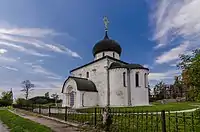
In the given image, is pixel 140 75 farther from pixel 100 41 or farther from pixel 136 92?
pixel 100 41

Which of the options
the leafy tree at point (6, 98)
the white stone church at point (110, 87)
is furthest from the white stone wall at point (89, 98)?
the leafy tree at point (6, 98)

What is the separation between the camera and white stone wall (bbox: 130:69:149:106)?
34.2 meters

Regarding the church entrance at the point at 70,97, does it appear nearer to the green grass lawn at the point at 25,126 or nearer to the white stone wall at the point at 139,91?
the white stone wall at the point at 139,91

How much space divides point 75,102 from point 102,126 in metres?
24.4

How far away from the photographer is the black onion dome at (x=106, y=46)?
39312mm

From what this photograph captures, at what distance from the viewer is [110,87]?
115 feet

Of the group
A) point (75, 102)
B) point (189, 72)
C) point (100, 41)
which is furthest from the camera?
point (100, 41)

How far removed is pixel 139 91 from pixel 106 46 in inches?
397

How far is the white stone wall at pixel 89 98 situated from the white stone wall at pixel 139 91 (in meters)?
5.83

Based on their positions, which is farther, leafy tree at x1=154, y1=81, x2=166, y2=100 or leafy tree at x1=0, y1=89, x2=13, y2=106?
leafy tree at x1=154, y1=81, x2=166, y2=100

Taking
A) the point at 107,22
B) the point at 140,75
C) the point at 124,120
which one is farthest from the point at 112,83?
the point at 124,120

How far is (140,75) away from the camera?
3497cm

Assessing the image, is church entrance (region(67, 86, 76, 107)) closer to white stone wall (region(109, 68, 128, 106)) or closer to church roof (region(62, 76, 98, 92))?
church roof (region(62, 76, 98, 92))

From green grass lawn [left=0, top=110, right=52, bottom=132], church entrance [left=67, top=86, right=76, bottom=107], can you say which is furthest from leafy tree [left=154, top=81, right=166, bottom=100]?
green grass lawn [left=0, top=110, right=52, bottom=132]
